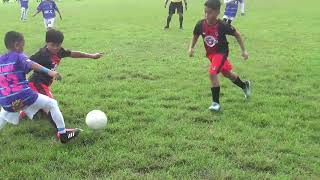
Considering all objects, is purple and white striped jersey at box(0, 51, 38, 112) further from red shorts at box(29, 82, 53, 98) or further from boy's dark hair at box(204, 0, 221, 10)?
boy's dark hair at box(204, 0, 221, 10)

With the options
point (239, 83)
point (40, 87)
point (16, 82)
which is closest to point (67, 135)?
point (16, 82)

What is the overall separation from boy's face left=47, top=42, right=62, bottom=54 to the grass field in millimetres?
1039

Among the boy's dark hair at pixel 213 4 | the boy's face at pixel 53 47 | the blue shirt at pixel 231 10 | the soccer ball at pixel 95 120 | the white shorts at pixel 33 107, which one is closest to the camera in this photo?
the white shorts at pixel 33 107

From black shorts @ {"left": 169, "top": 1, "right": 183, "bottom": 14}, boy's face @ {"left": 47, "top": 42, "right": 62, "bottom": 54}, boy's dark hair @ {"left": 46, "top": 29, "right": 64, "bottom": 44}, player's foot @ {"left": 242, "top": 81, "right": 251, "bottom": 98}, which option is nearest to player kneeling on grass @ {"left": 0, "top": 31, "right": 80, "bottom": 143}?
boy's dark hair @ {"left": 46, "top": 29, "right": 64, "bottom": 44}

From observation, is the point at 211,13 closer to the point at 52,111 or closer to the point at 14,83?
the point at 52,111

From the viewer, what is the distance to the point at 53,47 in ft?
20.9

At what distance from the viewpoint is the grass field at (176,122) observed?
205 inches

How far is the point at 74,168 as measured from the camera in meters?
5.19

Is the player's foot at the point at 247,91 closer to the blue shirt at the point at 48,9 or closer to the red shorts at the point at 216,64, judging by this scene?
the red shorts at the point at 216,64

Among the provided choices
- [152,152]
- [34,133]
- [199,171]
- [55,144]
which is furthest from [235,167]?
[34,133]

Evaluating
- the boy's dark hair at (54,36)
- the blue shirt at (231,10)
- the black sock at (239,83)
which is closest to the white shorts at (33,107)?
the boy's dark hair at (54,36)

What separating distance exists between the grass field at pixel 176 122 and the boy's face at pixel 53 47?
1039mm

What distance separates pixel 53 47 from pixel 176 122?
6.45 ft

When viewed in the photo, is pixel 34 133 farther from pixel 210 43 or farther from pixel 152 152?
pixel 210 43
